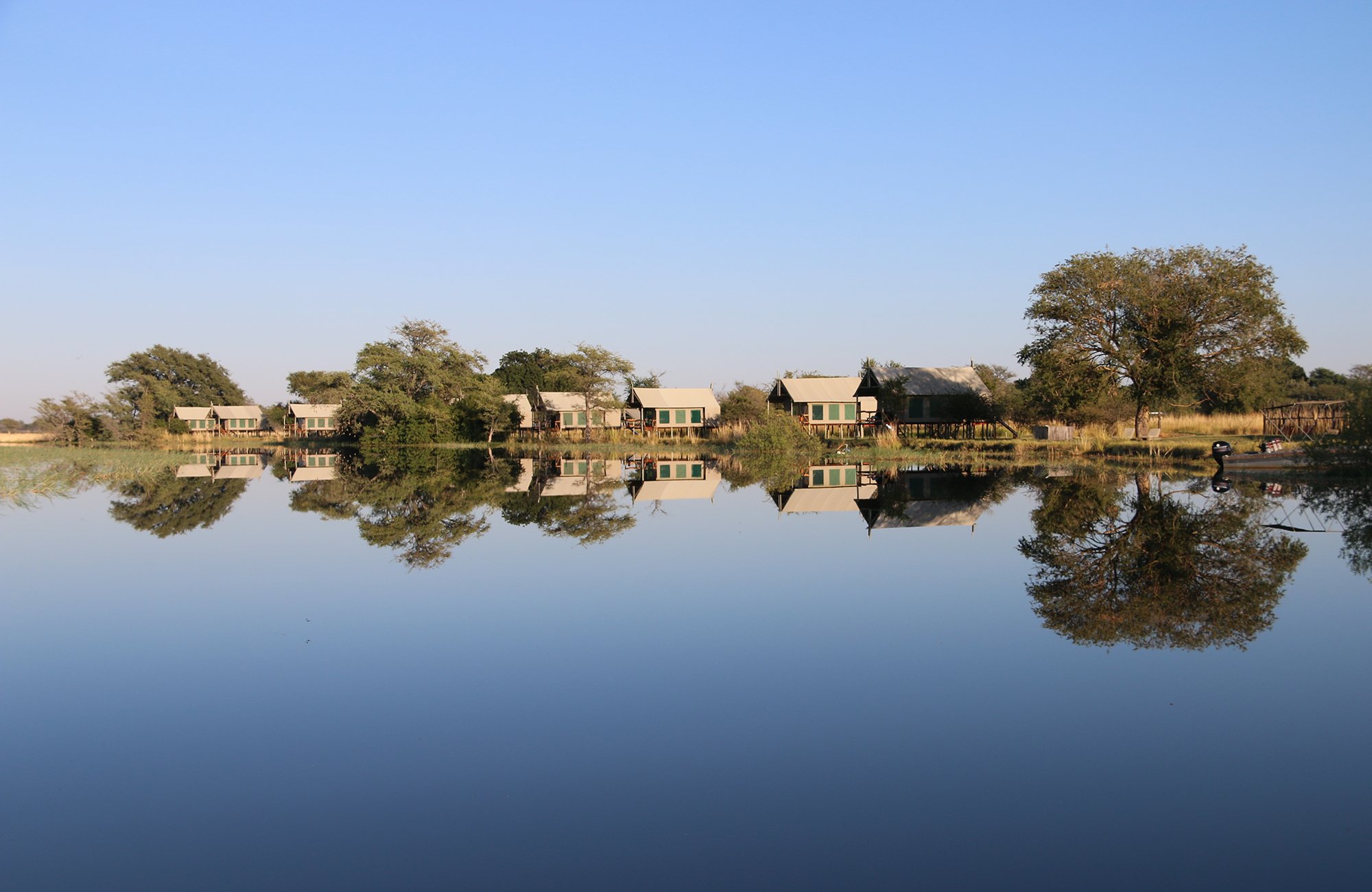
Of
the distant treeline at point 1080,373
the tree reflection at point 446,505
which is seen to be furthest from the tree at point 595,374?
the tree reflection at point 446,505

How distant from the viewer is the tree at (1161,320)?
114 ft

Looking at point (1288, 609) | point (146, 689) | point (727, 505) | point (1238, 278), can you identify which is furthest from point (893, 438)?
point (146, 689)

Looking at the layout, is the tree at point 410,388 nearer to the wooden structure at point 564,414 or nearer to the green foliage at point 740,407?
the wooden structure at point 564,414

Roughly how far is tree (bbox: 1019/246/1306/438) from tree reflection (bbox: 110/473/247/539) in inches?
1192

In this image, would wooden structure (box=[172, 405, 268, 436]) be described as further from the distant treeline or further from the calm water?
the calm water

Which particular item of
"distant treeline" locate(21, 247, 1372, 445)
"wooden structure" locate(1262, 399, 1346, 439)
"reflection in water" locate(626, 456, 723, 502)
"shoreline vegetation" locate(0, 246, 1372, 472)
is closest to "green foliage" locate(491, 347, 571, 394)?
"shoreline vegetation" locate(0, 246, 1372, 472)

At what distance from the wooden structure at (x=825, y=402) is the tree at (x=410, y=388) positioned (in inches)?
828

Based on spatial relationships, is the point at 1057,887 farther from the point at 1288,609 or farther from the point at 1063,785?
the point at 1288,609

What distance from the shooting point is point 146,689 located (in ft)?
22.7

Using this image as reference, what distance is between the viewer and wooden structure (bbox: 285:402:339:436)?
73938mm

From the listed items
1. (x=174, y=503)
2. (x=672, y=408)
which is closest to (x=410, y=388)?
(x=672, y=408)

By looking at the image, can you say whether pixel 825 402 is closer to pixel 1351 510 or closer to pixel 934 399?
pixel 934 399

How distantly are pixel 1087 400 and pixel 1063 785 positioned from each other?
35683mm

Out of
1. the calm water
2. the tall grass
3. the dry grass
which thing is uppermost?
the dry grass
